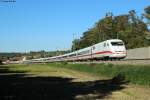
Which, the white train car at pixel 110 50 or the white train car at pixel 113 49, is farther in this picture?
the white train car at pixel 110 50

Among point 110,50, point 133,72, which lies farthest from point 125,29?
point 133,72

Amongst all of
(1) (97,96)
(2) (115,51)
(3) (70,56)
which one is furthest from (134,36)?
(1) (97,96)

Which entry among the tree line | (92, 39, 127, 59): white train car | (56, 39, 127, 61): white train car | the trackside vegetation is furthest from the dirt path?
the tree line

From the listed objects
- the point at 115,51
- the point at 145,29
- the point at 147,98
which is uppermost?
the point at 145,29

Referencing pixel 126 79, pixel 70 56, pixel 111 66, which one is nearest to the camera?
pixel 126 79

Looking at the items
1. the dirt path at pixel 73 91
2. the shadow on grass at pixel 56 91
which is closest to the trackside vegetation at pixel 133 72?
the dirt path at pixel 73 91

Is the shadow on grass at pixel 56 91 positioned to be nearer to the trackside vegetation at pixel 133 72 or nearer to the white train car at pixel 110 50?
the trackside vegetation at pixel 133 72

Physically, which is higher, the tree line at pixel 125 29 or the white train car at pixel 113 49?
the tree line at pixel 125 29

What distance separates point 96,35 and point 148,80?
103017 mm

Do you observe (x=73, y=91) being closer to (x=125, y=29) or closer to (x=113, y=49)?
(x=113, y=49)

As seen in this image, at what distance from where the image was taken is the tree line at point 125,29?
384ft

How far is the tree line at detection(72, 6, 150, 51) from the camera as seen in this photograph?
11712cm

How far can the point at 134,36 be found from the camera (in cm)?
12000

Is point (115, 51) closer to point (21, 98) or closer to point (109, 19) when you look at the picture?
point (21, 98)
